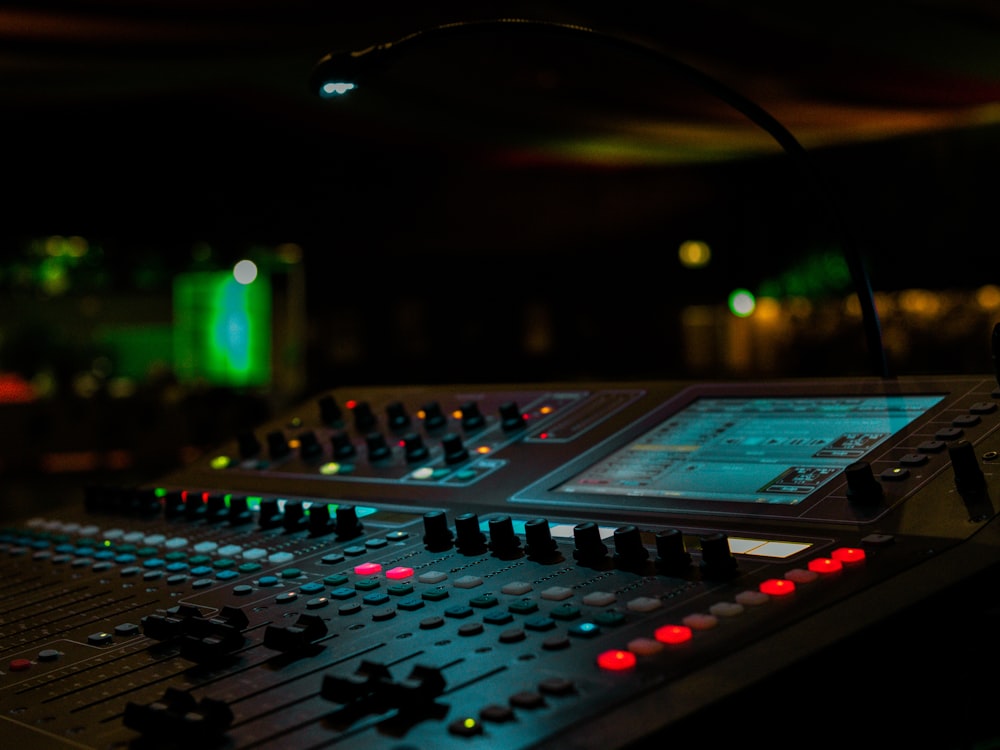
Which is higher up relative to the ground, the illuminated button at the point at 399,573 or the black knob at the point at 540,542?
the black knob at the point at 540,542

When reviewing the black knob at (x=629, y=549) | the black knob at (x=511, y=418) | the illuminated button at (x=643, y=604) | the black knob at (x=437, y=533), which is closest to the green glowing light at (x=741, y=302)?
the black knob at (x=511, y=418)

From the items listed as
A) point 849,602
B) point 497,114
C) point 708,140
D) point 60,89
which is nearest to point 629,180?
point 708,140

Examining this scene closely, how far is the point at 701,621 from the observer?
745 millimetres

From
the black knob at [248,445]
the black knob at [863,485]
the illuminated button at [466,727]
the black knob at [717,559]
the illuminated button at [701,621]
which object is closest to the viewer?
the illuminated button at [466,727]

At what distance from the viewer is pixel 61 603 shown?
1.12m

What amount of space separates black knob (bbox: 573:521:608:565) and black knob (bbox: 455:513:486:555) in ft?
0.41

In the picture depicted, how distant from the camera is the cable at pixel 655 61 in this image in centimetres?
130

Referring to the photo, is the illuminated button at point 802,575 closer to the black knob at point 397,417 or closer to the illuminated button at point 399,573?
the illuminated button at point 399,573

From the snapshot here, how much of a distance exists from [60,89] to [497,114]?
11.2 feet

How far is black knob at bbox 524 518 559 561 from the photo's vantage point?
979mm

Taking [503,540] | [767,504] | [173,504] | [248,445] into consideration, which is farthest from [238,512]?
[767,504]

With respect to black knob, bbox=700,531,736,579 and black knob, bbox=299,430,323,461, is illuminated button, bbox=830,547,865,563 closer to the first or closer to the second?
black knob, bbox=700,531,736,579

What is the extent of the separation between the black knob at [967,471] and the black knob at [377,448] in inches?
33.7

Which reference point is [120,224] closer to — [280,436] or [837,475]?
[280,436]
